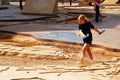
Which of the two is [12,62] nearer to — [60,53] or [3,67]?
[3,67]

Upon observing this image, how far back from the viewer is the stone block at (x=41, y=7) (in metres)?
21.1

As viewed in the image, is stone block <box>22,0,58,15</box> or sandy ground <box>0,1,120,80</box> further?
stone block <box>22,0,58,15</box>

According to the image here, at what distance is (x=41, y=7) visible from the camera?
21.6 m

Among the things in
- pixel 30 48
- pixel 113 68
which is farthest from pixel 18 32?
pixel 113 68

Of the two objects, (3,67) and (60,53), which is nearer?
(3,67)

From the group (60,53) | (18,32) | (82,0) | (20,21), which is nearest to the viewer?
(60,53)

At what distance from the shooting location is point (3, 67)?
813cm

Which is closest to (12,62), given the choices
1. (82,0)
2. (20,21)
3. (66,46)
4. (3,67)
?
(3,67)

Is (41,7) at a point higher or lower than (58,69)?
lower

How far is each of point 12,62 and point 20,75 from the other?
5.72ft

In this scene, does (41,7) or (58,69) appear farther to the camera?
(41,7)

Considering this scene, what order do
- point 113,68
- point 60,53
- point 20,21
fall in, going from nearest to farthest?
1. point 113,68
2. point 60,53
3. point 20,21

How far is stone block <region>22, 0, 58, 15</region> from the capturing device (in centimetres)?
2112

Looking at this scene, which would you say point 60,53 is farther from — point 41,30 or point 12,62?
point 41,30
